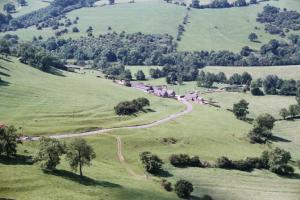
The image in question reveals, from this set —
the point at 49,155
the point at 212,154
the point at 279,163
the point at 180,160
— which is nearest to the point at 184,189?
the point at 180,160

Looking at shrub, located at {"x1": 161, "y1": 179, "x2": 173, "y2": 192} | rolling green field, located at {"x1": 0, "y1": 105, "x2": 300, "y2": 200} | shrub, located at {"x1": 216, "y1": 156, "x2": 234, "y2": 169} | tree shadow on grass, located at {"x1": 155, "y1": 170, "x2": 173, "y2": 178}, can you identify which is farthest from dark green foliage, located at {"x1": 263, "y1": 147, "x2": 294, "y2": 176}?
shrub, located at {"x1": 161, "y1": 179, "x2": 173, "y2": 192}

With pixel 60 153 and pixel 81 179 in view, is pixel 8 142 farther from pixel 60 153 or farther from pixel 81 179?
pixel 81 179

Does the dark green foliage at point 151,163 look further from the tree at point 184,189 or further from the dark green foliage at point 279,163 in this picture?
the dark green foliage at point 279,163

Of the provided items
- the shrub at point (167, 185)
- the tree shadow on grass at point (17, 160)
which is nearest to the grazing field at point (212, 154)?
the shrub at point (167, 185)

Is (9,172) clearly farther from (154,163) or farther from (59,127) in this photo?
(59,127)

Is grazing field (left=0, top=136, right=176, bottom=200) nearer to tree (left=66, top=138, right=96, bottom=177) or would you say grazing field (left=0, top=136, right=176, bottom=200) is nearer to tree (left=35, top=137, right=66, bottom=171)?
tree (left=35, top=137, right=66, bottom=171)

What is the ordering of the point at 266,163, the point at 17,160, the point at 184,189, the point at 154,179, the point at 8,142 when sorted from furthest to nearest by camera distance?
the point at 266,163 → the point at 154,179 → the point at 184,189 → the point at 17,160 → the point at 8,142
